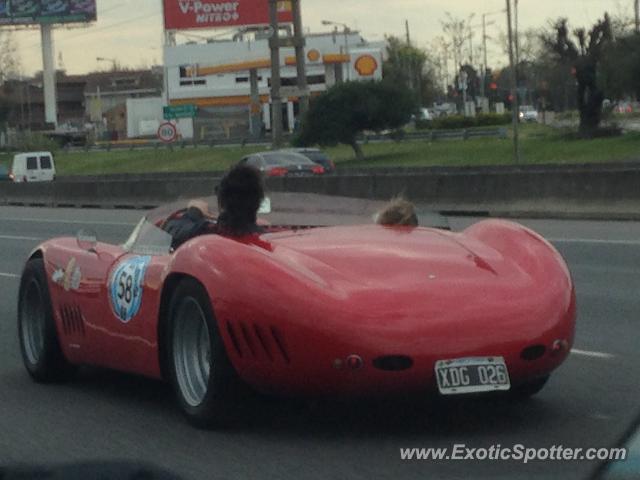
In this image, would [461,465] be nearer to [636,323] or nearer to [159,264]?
[159,264]

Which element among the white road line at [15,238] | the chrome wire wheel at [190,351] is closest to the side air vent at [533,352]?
the chrome wire wheel at [190,351]

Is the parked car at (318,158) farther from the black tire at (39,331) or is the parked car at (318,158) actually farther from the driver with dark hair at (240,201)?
the driver with dark hair at (240,201)

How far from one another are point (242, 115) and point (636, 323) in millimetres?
111800

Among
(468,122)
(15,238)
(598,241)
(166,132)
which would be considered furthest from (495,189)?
(468,122)

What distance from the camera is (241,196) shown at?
779 cm

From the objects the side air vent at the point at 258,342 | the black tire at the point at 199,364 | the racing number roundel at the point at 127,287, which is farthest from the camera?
the racing number roundel at the point at 127,287

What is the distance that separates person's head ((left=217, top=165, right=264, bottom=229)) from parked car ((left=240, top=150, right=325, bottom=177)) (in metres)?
31.6

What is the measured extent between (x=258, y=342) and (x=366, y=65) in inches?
3905

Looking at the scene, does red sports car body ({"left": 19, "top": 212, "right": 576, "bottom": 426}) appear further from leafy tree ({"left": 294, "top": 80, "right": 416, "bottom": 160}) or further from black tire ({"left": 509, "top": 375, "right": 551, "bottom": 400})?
leafy tree ({"left": 294, "top": 80, "right": 416, "bottom": 160})

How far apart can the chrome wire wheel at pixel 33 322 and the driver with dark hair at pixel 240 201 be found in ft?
6.50

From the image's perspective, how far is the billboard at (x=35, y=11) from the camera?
122 metres

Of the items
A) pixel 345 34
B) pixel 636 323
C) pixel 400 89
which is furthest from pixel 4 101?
pixel 636 323

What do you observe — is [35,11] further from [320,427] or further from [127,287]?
[320,427]

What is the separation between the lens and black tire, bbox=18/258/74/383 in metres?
9.20
